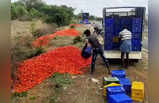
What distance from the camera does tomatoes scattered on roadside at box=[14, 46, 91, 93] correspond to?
248 inches

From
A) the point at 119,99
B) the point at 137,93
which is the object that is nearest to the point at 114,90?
the point at 119,99

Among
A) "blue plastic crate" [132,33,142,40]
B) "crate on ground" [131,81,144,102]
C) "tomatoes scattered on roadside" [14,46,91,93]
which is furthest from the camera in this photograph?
"blue plastic crate" [132,33,142,40]

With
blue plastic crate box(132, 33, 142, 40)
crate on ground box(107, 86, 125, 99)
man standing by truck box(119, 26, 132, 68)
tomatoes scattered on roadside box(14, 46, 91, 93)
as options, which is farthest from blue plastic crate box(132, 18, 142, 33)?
crate on ground box(107, 86, 125, 99)

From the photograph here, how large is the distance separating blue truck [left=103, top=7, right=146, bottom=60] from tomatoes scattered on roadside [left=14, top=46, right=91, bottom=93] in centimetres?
124

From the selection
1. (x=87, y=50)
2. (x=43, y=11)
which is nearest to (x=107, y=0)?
(x=43, y=11)

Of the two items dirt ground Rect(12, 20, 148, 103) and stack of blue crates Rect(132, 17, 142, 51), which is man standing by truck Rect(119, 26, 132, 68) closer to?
stack of blue crates Rect(132, 17, 142, 51)

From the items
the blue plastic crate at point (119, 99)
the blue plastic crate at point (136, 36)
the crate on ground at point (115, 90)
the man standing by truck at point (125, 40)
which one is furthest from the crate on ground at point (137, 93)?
the blue plastic crate at point (136, 36)

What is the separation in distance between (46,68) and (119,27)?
3291mm

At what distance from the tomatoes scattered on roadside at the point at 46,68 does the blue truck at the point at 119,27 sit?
124 centimetres

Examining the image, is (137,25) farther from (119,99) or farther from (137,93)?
(119,99)

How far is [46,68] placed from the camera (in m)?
7.45

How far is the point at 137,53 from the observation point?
8.04 metres

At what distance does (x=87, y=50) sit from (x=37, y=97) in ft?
7.63

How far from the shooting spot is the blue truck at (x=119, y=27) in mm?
7801
